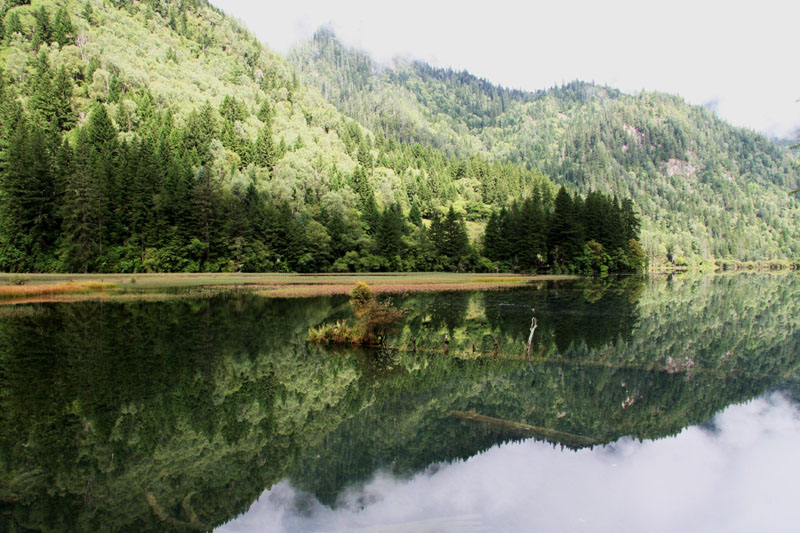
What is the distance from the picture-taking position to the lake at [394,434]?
9.44 m

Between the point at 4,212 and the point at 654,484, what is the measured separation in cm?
9130

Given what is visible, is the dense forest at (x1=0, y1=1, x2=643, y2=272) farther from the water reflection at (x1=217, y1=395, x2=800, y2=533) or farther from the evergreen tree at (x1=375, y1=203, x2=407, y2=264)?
the water reflection at (x1=217, y1=395, x2=800, y2=533)

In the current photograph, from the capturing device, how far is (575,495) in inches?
400

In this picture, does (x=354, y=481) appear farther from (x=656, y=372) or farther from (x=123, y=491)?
(x=656, y=372)

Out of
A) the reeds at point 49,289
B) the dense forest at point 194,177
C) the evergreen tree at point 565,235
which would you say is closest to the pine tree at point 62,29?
the dense forest at point 194,177

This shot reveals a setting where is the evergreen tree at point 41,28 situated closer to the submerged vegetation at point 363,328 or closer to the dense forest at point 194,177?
the dense forest at point 194,177

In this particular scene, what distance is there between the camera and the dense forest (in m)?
77.0

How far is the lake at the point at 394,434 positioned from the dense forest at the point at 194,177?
6062 centimetres

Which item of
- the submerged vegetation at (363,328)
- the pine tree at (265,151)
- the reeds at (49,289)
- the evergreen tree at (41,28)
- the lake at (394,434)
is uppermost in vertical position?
the evergreen tree at (41,28)

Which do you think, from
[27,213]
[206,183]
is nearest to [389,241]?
[206,183]

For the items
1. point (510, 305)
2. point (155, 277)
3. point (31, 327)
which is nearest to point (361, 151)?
point (155, 277)

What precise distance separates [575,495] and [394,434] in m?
4.85

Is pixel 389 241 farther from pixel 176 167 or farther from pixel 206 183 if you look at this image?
pixel 176 167

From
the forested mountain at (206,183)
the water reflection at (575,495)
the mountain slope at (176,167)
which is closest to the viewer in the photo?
the water reflection at (575,495)
